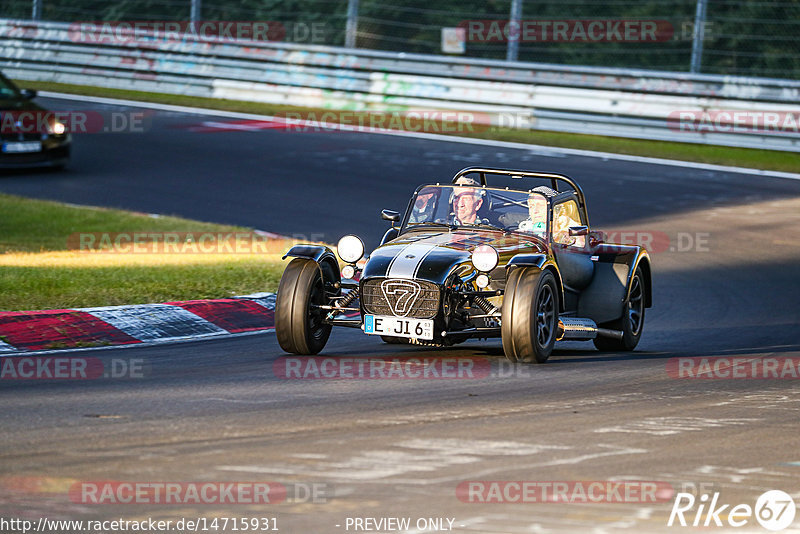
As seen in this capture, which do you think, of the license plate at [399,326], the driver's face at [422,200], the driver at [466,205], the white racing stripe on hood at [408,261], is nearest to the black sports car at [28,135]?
the driver's face at [422,200]

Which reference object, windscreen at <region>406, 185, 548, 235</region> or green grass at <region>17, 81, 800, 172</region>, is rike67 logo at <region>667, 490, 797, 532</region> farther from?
green grass at <region>17, 81, 800, 172</region>

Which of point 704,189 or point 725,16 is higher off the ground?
point 725,16

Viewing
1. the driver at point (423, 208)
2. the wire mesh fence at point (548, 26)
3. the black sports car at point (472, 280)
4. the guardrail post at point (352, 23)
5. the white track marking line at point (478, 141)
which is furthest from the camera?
the guardrail post at point (352, 23)

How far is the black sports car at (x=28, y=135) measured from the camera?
63.4 ft

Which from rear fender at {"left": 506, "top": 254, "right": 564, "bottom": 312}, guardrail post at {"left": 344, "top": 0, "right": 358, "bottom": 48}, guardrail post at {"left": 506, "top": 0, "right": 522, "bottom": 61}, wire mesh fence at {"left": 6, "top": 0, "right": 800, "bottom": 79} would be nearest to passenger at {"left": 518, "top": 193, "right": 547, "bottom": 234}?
rear fender at {"left": 506, "top": 254, "right": 564, "bottom": 312}

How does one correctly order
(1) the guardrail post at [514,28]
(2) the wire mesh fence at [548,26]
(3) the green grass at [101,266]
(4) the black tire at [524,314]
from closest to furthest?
(4) the black tire at [524,314] → (3) the green grass at [101,266] → (2) the wire mesh fence at [548,26] → (1) the guardrail post at [514,28]

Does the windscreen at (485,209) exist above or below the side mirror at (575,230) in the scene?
above

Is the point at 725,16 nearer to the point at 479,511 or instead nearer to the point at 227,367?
the point at 227,367

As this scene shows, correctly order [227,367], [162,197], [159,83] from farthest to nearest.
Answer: [159,83]
[162,197]
[227,367]

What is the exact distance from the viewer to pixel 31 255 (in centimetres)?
1402

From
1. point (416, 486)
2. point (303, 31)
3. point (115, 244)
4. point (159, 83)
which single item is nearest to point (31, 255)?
point (115, 244)

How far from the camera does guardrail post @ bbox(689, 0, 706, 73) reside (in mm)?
21516

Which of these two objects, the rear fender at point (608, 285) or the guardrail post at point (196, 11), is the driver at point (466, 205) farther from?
the guardrail post at point (196, 11)

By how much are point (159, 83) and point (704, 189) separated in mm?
12923
